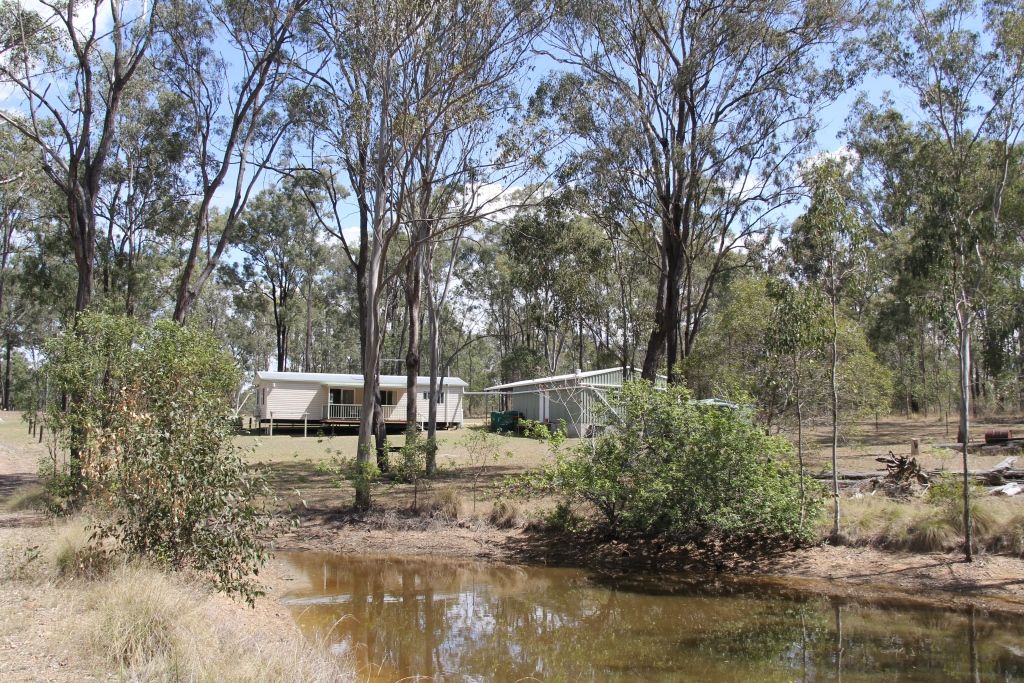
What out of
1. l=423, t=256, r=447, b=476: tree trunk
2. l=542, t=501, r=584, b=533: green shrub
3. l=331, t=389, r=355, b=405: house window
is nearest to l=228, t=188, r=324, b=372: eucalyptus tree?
l=331, t=389, r=355, b=405: house window

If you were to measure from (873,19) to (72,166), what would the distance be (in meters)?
18.0

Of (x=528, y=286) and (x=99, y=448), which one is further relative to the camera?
(x=528, y=286)

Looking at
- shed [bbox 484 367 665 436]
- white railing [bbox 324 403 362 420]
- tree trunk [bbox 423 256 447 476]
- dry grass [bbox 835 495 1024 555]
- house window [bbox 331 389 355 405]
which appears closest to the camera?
dry grass [bbox 835 495 1024 555]

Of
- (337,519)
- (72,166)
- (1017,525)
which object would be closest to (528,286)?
(337,519)

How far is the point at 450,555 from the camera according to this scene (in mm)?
13055

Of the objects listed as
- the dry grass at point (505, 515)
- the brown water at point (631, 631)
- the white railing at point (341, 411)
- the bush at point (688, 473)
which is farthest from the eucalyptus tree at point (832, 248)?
the white railing at point (341, 411)

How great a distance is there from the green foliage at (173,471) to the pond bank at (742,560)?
4482mm

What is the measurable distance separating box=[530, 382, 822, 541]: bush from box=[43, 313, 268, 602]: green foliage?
6076 millimetres

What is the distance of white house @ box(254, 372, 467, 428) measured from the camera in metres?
34.1

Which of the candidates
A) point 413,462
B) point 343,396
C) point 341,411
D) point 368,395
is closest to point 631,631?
point 413,462

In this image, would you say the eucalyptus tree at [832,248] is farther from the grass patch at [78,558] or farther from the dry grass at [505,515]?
the grass patch at [78,558]

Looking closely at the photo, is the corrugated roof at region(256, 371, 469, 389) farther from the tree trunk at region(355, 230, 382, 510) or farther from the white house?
the tree trunk at region(355, 230, 382, 510)

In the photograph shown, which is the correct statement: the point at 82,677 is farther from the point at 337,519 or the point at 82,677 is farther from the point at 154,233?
the point at 154,233

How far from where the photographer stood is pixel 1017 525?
10.8 metres
